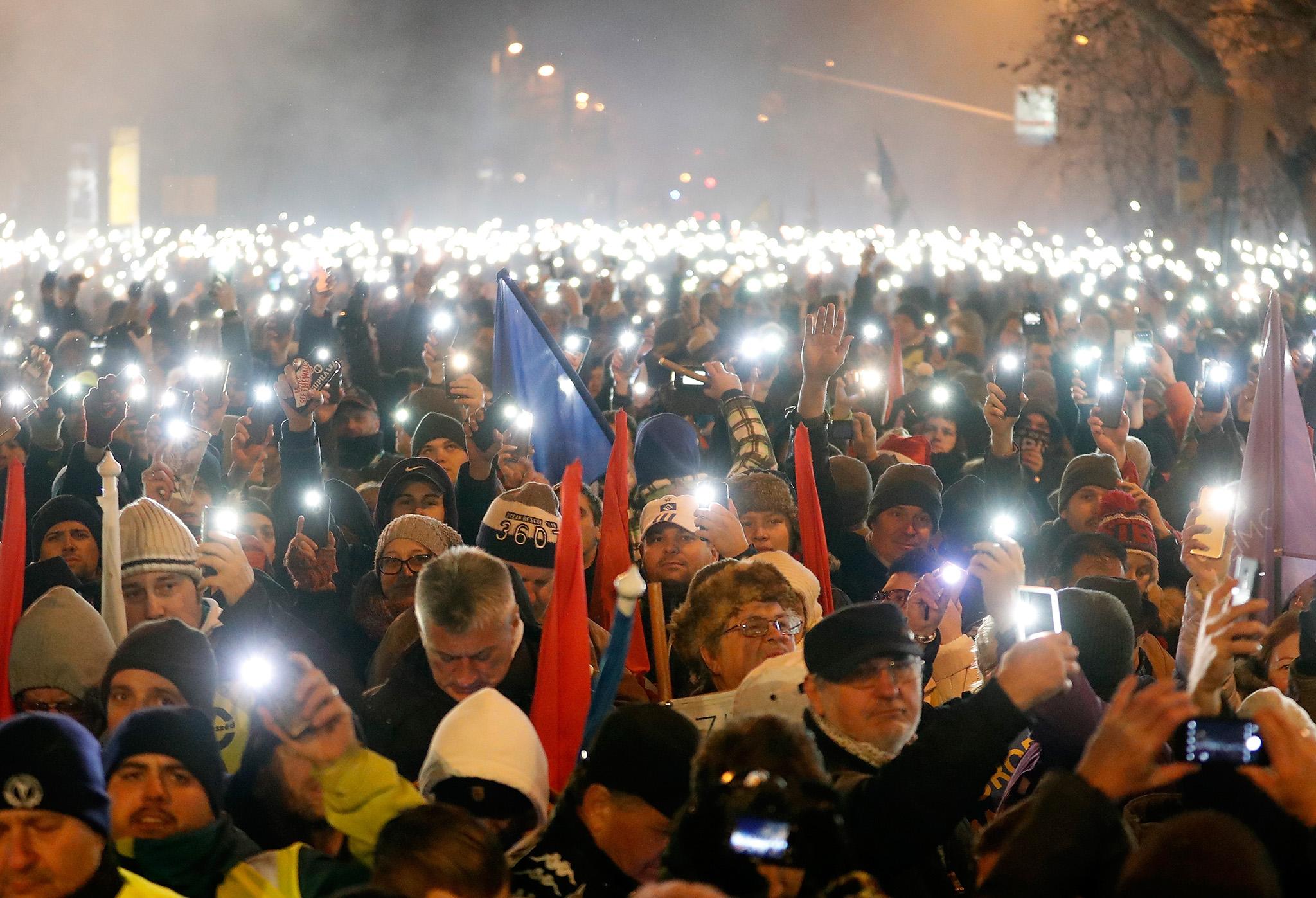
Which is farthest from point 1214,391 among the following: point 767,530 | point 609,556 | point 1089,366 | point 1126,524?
point 609,556

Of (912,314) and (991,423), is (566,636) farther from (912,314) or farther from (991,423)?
(912,314)

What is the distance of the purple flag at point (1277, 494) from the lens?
521cm

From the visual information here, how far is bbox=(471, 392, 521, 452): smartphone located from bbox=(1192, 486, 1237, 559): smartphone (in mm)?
3168

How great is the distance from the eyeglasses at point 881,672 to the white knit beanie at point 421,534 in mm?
2391

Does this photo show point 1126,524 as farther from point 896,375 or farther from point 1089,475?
point 896,375

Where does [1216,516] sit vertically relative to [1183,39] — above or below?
below

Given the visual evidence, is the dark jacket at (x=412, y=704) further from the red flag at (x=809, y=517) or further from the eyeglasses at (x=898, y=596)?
the red flag at (x=809, y=517)

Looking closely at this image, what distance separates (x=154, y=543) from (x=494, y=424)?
7.65 feet

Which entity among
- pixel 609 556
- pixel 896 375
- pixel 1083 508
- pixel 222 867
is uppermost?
pixel 896 375

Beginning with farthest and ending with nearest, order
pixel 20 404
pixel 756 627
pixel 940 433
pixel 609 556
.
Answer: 1. pixel 20 404
2. pixel 940 433
3. pixel 609 556
4. pixel 756 627

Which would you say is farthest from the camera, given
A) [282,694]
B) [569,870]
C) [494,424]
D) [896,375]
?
[896,375]

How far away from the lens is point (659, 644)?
5031 mm

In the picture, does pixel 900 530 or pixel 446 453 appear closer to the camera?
pixel 900 530

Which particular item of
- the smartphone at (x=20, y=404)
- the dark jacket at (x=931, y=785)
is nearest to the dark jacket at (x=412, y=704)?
the dark jacket at (x=931, y=785)
